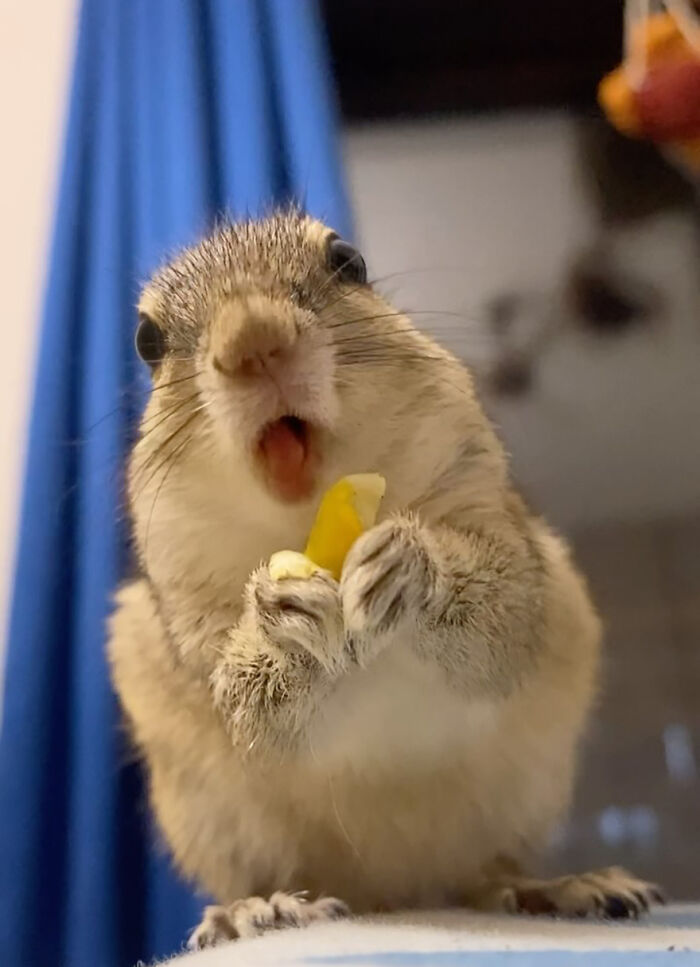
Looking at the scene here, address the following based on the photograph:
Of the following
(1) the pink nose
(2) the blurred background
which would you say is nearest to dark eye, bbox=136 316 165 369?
(1) the pink nose

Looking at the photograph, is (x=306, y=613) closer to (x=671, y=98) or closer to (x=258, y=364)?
(x=258, y=364)

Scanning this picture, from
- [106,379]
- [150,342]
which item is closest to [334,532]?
[150,342]

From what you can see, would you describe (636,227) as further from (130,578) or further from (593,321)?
(130,578)

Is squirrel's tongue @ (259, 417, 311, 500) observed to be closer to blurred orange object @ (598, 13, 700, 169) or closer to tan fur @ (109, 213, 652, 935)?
tan fur @ (109, 213, 652, 935)

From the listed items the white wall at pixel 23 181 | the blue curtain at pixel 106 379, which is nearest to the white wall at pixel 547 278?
the blue curtain at pixel 106 379

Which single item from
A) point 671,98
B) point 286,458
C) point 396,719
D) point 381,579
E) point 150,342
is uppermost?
point 671,98

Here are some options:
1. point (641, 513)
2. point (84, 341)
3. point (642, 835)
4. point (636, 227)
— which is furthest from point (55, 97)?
point (642, 835)

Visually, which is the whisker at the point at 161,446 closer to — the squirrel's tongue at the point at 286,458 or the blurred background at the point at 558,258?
the squirrel's tongue at the point at 286,458
